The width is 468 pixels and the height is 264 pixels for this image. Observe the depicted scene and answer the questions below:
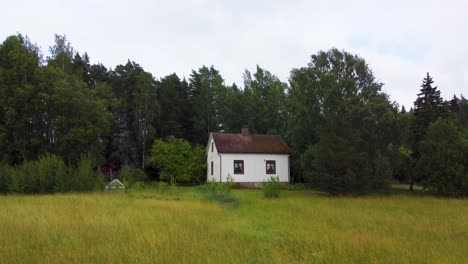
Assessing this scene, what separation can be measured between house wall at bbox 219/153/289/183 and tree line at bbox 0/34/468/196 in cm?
199

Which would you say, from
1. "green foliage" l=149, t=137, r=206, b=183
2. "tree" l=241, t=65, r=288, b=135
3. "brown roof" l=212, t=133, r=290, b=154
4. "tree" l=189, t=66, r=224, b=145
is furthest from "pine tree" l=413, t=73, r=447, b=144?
"tree" l=189, t=66, r=224, b=145

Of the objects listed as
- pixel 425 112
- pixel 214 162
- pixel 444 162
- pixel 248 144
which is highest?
pixel 425 112

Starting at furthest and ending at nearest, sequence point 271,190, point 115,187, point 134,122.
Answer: point 134,122, point 115,187, point 271,190

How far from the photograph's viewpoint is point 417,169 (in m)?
29.4

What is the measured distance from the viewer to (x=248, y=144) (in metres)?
39.9

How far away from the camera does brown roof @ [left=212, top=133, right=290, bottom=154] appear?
3872cm

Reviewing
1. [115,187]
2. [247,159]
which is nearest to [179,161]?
[247,159]

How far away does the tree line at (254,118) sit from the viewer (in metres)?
27.4

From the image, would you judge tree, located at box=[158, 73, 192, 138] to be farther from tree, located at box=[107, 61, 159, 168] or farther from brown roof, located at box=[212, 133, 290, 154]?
brown roof, located at box=[212, 133, 290, 154]

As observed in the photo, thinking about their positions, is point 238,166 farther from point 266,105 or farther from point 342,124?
point 266,105

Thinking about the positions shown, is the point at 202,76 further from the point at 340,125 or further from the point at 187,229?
the point at 187,229

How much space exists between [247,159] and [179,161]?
7.75 meters

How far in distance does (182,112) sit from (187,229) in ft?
149

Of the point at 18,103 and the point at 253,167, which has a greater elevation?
the point at 18,103
